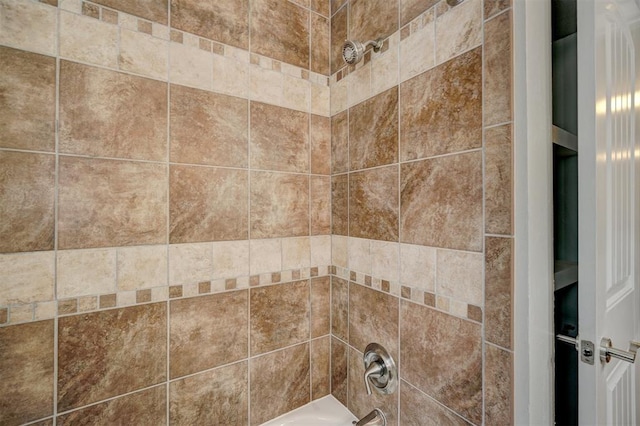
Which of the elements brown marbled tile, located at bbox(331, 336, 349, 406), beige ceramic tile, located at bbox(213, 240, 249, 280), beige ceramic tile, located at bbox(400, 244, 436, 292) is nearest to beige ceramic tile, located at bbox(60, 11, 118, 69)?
beige ceramic tile, located at bbox(213, 240, 249, 280)

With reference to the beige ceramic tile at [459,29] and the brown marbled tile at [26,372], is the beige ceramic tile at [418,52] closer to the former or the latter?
the beige ceramic tile at [459,29]

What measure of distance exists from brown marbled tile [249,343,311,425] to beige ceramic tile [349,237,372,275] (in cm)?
43

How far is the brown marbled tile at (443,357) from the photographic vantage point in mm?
802

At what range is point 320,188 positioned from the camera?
1.37 m

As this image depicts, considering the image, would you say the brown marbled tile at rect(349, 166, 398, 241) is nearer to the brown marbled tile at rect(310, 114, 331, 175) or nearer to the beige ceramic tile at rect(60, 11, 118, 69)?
the brown marbled tile at rect(310, 114, 331, 175)

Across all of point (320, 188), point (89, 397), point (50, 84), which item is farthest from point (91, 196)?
point (320, 188)

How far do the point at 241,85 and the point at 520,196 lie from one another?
40.0 inches

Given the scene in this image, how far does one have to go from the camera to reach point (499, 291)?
73 centimetres

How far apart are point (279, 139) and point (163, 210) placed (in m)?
0.53

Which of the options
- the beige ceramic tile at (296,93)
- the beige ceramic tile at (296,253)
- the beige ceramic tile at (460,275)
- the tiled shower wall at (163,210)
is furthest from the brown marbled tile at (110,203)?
the beige ceramic tile at (460,275)

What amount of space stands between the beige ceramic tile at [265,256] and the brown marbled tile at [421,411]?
634 millimetres

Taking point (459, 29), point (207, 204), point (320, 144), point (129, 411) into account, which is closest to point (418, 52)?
point (459, 29)

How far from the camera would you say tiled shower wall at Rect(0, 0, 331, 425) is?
0.85 m

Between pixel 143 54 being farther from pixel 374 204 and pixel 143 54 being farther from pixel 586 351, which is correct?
pixel 586 351
